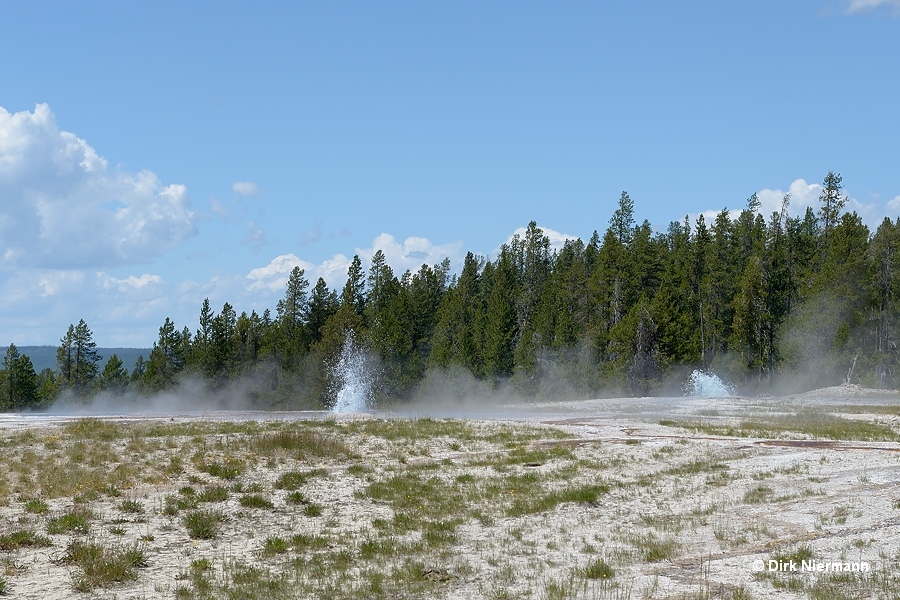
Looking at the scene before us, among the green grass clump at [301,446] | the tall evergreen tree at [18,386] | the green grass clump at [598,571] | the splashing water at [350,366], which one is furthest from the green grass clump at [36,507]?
the tall evergreen tree at [18,386]

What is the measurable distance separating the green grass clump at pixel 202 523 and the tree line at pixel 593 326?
237ft

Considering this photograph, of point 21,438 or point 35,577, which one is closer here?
point 35,577

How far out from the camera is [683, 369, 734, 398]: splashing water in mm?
81062

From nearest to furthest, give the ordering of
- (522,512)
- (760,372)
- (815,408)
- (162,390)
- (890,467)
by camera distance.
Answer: (522,512) < (890,467) < (815,408) < (760,372) < (162,390)

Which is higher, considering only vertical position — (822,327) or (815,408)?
(822,327)

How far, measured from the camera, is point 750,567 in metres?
13.1

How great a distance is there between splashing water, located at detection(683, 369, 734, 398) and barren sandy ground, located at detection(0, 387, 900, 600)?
49.6m

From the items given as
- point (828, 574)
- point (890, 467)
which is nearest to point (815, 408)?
point (890, 467)

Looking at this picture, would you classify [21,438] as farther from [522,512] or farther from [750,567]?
[750,567]

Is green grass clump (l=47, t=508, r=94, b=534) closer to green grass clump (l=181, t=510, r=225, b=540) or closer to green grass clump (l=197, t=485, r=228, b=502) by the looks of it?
green grass clump (l=181, t=510, r=225, b=540)

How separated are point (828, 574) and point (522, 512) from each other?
698 centimetres

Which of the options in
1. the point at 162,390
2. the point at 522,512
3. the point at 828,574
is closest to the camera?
the point at 828,574

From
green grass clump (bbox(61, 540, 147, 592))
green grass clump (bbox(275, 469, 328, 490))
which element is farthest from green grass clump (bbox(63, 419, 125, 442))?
green grass clump (bbox(61, 540, 147, 592))

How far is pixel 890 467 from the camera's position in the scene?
70.8 feet
